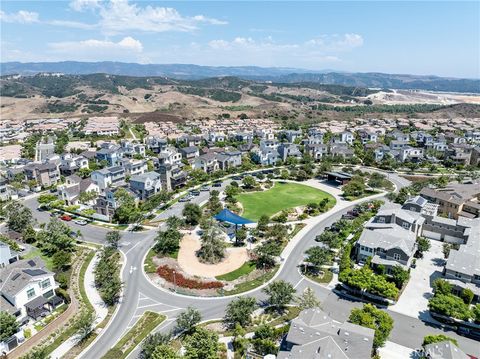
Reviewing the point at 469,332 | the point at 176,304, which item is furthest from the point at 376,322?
the point at 176,304

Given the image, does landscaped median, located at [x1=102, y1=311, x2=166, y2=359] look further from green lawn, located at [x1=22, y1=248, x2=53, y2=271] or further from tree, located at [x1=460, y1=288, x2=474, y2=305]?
tree, located at [x1=460, y1=288, x2=474, y2=305]

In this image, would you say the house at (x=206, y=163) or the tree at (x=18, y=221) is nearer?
the tree at (x=18, y=221)

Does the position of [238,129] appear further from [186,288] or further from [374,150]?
[186,288]

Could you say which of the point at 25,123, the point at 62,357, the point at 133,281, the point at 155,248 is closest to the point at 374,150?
the point at 155,248

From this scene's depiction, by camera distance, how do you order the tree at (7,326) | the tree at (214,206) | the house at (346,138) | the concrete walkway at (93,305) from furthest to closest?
1. the house at (346,138)
2. the tree at (214,206)
3. the concrete walkway at (93,305)
4. the tree at (7,326)

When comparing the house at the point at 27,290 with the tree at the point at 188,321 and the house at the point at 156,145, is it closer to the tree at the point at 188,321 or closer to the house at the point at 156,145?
the tree at the point at 188,321

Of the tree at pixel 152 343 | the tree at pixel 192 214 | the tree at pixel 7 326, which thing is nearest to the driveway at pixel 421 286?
the tree at pixel 152 343

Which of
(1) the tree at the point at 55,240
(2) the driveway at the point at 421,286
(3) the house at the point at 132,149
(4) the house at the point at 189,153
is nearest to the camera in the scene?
(2) the driveway at the point at 421,286
